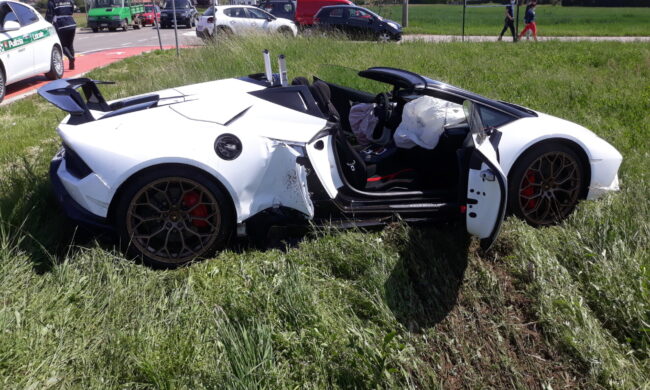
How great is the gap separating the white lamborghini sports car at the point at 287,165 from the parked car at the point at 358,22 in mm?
16697

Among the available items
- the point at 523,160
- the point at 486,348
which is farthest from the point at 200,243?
the point at 523,160

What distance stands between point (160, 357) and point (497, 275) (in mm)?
2209

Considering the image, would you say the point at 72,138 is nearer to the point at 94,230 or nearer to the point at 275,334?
the point at 94,230

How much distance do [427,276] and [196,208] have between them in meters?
1.58

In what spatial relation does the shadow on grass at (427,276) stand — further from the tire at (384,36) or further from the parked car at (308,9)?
the parked car at (308,9)

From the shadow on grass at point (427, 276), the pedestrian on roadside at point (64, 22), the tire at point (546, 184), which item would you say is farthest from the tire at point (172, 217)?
the pedestrian on roadside at point (64, 22)

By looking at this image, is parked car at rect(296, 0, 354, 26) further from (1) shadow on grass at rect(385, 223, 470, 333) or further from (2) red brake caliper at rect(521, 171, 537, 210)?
(1) shadow on grass at rect(385, 223, 470, 333)

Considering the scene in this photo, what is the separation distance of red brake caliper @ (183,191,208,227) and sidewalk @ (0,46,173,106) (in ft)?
23.7

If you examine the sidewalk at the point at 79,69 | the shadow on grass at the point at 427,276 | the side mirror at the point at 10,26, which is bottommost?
the shadow on grass at the point at 427,276

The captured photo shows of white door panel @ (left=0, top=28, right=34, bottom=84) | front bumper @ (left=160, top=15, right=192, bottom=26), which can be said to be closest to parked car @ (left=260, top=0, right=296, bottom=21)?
front bumper @ (left=160, top=15, right=192, bottom=26)

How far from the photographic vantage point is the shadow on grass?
3.55 metres

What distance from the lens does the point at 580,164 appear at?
4633mm

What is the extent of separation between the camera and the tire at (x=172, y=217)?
3.81 meters

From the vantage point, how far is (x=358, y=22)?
21000mm
